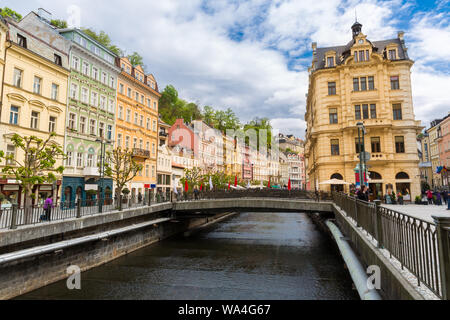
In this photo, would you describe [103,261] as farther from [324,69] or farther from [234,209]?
[324,69]

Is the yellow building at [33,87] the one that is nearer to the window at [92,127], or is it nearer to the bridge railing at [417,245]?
the window at [92,127]

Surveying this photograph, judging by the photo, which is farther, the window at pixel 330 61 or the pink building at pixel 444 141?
the pink building at pixel 444 141

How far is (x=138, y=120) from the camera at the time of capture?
4109 cm

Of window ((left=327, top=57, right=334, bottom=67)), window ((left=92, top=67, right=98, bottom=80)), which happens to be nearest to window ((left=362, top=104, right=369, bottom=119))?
window ((left=327, top=57, right=334, bottom=67))

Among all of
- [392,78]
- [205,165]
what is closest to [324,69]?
[392,78]

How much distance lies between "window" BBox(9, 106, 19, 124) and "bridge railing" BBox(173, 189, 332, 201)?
585 inches

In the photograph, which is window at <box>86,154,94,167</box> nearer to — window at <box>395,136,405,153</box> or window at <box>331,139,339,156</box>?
window at <box>331,139,339,156</box>

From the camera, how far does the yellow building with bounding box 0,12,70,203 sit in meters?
23.0

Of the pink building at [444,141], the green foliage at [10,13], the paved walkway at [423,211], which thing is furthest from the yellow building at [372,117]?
the green foliage at [10,13]

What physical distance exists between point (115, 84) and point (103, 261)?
25.2 meters

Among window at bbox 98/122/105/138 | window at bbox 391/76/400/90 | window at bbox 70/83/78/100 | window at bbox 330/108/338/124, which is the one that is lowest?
window at bbox 98/122/105/138

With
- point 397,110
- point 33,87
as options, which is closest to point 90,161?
point 33,87

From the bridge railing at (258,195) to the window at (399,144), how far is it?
16576 mm

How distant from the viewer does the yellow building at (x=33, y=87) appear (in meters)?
23.0
